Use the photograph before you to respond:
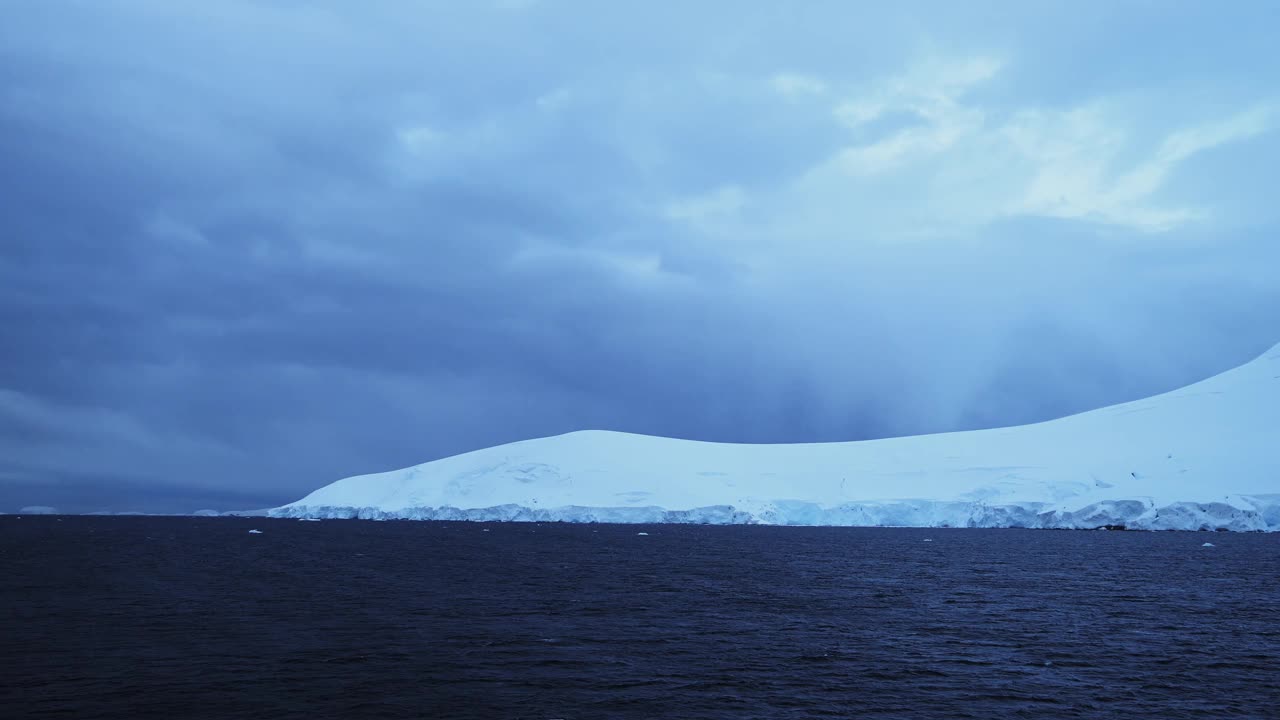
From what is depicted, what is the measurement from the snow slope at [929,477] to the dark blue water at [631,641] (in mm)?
59593

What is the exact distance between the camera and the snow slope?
10375cm

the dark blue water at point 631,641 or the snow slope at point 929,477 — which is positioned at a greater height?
the snow slope at point 929,477

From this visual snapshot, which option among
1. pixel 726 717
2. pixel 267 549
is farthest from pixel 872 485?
pixel 726 717

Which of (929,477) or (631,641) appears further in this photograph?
(929,477)

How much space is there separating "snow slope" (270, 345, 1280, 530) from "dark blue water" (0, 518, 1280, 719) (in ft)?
196

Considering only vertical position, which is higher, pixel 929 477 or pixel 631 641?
pixel 929 477

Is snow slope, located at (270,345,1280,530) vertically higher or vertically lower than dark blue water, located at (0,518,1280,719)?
higher

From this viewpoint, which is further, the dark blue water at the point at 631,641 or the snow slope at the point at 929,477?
the snow slope at the point at 929,477

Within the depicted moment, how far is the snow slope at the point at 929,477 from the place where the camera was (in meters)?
104

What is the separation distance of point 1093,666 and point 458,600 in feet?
70.5

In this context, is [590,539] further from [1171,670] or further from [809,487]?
[1171,670]

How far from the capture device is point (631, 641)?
25188 mm

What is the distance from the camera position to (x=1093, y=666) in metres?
22.4

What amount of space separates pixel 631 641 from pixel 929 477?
342ft
